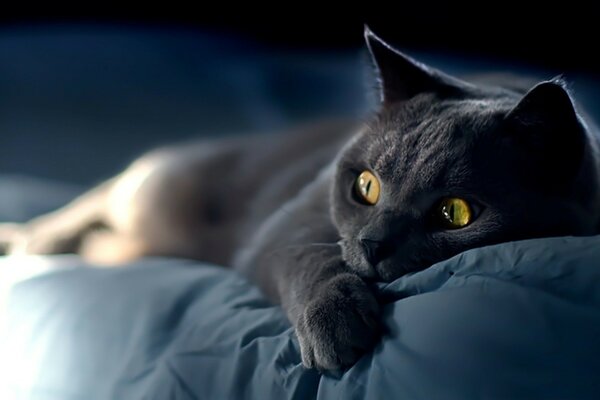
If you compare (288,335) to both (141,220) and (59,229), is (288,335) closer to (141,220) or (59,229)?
(141,220)

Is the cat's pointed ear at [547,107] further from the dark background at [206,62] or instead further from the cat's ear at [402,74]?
the dark background at [206,62]

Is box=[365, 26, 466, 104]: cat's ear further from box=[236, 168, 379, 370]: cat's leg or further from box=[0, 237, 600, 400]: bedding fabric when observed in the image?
box=[0, 237, 600, 400]: bedding fabric

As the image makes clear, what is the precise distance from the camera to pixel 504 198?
0.86 metres

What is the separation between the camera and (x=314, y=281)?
93cm

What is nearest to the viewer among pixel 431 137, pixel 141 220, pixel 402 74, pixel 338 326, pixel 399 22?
pixel 338 326

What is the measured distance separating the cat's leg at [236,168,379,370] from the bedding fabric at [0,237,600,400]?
2 centimetres

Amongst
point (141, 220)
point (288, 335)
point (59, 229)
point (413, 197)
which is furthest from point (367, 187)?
point (59, 229)

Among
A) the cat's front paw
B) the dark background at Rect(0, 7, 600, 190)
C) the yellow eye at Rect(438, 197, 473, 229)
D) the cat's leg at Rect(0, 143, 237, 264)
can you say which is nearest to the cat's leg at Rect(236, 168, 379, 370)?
the cat's front paw

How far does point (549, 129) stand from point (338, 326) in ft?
1.22

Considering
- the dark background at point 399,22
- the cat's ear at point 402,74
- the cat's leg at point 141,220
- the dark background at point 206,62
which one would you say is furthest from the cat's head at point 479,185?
the dark background at point 399,22

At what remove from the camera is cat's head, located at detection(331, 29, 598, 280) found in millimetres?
859

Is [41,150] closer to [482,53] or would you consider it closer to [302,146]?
[302,146]

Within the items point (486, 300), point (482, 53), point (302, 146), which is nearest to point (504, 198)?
point (486, 300)

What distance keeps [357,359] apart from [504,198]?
0.28 meters
